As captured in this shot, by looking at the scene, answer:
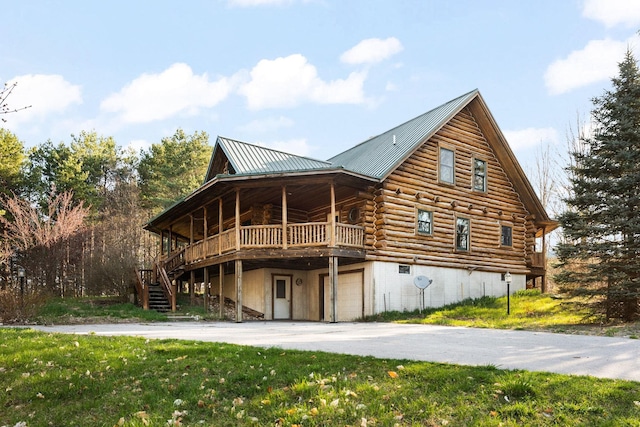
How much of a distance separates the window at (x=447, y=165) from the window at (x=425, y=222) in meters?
1.84

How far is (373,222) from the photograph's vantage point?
2022cm

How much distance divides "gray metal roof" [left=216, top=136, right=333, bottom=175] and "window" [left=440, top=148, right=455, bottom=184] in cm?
501

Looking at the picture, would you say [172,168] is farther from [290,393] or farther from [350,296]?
[290,393]

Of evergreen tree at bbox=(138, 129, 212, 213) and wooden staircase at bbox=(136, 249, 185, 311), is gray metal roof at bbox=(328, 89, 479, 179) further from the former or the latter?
evergreen tree at bbox=(138, 129, 212, 213)

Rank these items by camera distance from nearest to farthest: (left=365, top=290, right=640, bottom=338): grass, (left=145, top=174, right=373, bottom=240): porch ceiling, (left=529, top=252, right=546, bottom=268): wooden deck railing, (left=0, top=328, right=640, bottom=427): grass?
(left=0, top=328, right=640, bottom=427): grass < (left=365, top=290, right=640, bottom=338): grass < (left=145, top=174, right=373, bottom=240): porch ceiling < (left=529, top=252, right=546, bottom=268): wooden deck railing

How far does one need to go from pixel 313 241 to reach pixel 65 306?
10736mm

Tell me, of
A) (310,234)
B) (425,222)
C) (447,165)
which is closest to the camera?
(310,234)

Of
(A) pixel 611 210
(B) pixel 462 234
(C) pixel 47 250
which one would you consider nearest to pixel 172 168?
(C) pixel 47 250

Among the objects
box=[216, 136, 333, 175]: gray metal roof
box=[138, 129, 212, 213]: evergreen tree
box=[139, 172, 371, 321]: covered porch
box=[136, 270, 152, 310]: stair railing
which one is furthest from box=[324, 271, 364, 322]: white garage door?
box=[138, 129, 212, 213]: evergreen tree

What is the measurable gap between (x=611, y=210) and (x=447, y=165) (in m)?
8.44

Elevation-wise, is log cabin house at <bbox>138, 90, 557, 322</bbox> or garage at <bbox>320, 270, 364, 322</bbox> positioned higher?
log cabin house at <bbox>138, 90, 557, 322</bbox>

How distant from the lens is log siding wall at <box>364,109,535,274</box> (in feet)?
66.7

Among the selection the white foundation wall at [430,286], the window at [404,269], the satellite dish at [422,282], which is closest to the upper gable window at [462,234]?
the white foundation wall at [430,286]

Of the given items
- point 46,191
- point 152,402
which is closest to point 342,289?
point 152,402
